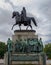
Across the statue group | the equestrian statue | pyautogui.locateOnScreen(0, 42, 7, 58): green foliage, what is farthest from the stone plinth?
pyautogui.locateOnScreen(0, 42, 7, 58): green foliage

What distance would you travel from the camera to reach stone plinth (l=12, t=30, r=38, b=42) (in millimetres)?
34969

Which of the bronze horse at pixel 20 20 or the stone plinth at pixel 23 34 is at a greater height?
the bronze horse at pixel 20 20

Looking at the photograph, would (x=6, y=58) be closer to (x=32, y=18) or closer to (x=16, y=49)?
(x=16, y=49)

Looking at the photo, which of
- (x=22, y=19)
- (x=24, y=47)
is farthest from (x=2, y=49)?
(x=24, y=47)

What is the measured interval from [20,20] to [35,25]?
2073 millimetres

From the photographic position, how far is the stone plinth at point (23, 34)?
35.0 metres

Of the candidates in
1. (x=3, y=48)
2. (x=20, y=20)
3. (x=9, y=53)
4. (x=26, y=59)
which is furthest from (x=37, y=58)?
(x=3, y=48)

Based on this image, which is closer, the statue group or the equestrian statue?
the statue group

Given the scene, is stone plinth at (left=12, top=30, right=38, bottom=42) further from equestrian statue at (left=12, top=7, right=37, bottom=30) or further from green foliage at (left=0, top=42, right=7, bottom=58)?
green foliage at (left=0, top=42, right=7, bottom=58)

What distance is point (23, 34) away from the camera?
35.1 meters

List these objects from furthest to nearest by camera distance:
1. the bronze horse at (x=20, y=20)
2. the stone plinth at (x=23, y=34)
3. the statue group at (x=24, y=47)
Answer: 1. the bronze horse at (x=20, y=20)
2. the stone plinth at (x=23, y=34)
3. the statue group at (x=24, y=47)

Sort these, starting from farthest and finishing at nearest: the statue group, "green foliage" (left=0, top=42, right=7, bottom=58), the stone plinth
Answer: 1. "green foliage" (left=0, top=42, right=7, bottom=58)
2. the stone plinth
3. the statue group

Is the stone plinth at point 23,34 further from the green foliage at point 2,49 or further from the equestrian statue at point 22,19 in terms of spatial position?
the green foliage at point 2,49

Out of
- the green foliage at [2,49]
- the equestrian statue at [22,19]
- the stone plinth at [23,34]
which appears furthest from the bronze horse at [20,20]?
the green foliage at [2,49]
